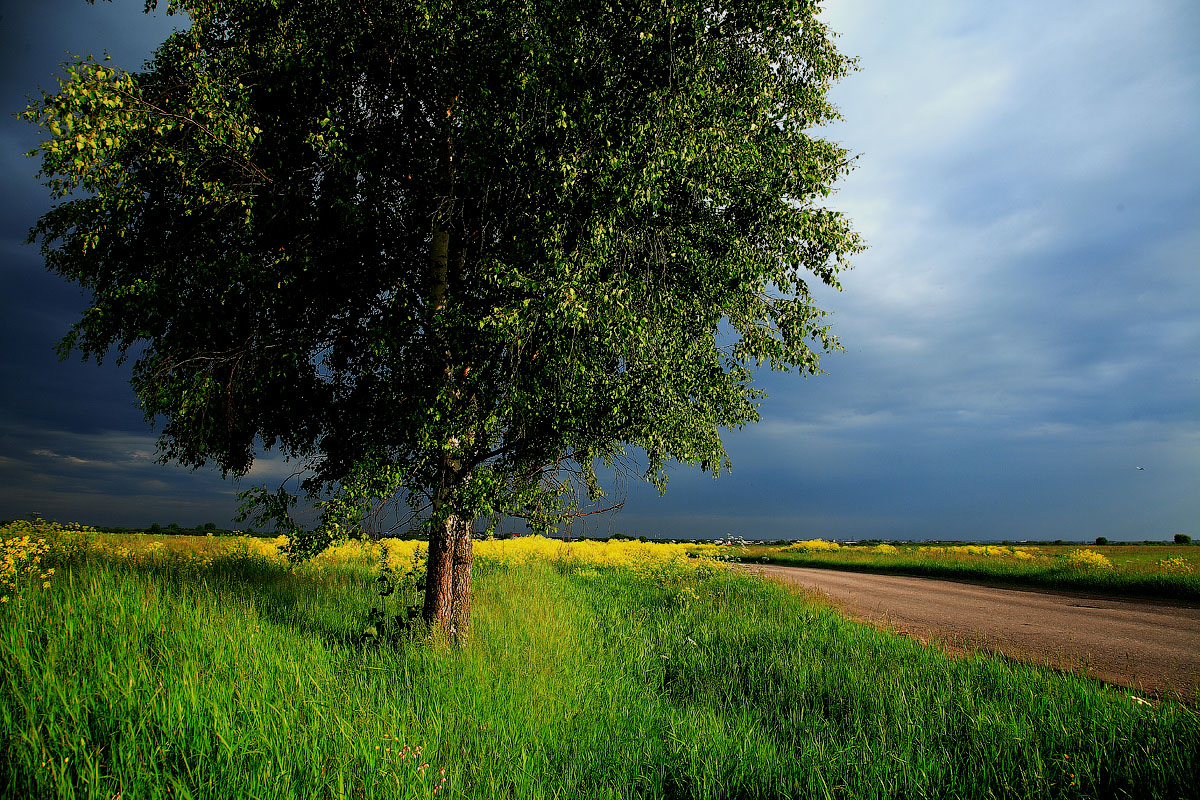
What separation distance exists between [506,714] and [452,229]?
6.17 metres

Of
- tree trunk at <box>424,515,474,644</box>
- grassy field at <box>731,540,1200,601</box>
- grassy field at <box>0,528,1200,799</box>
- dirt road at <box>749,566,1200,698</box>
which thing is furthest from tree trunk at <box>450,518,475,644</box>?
grassy field at <box>731,540,1200,601</box>

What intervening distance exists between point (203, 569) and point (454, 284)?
7928 mm

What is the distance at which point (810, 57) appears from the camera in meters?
8.20

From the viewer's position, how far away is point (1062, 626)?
34.0 feet

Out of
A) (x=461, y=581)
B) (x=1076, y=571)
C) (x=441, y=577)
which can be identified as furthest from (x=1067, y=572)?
(x=441, y=577)

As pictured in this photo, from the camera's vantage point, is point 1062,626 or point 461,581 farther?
point 1062,626

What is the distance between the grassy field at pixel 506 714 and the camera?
3637 millimetres

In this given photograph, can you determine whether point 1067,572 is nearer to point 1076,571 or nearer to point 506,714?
point 1076,571

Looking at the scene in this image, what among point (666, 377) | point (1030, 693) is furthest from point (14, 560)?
point (1030, 693)

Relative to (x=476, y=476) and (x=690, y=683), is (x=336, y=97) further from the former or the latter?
(x=690, y=683)

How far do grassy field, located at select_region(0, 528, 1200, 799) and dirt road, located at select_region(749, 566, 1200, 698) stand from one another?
5.46 feet

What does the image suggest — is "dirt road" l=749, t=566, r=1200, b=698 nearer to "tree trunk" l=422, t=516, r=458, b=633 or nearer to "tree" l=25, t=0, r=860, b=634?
"tree" l=25, t=0, r=860, b=634

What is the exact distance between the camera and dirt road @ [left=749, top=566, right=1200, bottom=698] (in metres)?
7.01

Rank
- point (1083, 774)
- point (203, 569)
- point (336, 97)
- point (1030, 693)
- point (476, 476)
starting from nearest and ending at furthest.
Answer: point (1083, 774), point (1030, 693), point (476, 476), point (336, 97), point (203, 569)
